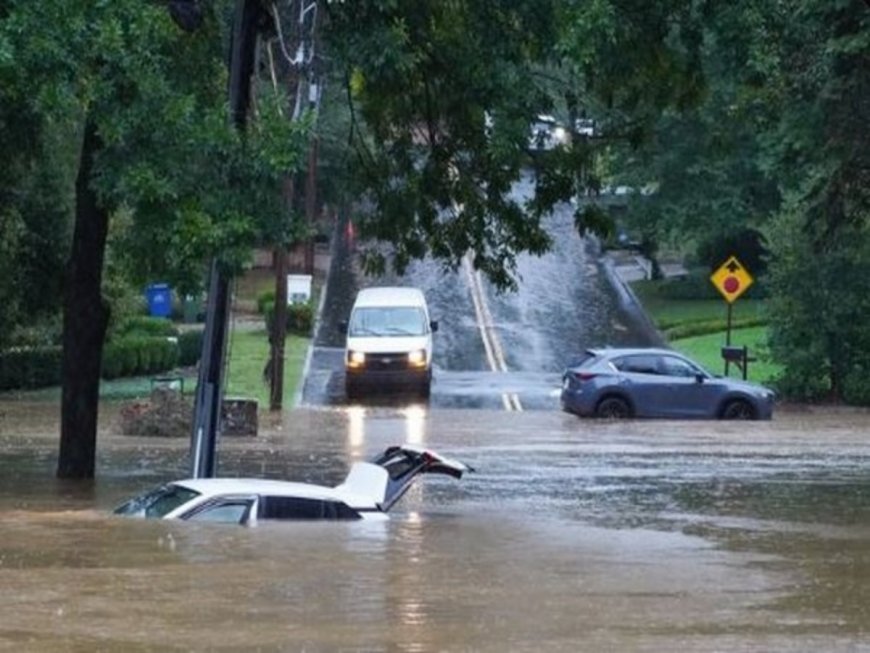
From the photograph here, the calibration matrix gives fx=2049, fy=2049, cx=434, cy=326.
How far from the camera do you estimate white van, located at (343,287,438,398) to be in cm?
4359

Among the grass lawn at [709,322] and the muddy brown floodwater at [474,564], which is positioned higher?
the grass lawn at [709,322]

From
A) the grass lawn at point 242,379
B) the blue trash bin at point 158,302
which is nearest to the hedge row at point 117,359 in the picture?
the grass lawn at point 242,379

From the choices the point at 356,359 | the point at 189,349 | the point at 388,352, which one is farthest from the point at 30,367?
the point at 388,352

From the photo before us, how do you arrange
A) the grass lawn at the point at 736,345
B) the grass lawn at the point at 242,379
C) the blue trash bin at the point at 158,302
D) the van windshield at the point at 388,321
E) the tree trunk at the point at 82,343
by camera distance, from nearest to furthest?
the tree trunk at the point at 82,343
the grass lawn at the point at 242,379
the van windshield at the point at 388,321
the grass lawn at the point at 736,345
the blue trash bin at the point at 158,302

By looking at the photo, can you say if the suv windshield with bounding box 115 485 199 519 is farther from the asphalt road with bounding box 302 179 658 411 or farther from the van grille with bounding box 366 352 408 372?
the van grille with bounding box 366 352 408 372

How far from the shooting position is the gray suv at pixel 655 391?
1539 inches

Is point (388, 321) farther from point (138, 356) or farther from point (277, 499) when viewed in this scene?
point (277, 499)

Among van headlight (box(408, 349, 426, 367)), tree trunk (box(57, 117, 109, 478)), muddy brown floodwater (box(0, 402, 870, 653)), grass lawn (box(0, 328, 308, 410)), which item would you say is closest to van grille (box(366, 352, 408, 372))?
van headlight (box(408, 349, 426, 367))

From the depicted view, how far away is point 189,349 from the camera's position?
5062cm

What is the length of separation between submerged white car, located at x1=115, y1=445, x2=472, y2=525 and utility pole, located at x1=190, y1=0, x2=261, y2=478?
2.60 meters

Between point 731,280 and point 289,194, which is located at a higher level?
point 289,194

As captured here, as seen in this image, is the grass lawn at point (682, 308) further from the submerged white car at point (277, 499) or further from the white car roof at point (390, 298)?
the submerged white car at point (277, 499)

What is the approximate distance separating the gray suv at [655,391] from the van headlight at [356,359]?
580 centimetres

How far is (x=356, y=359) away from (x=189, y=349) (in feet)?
27.1
